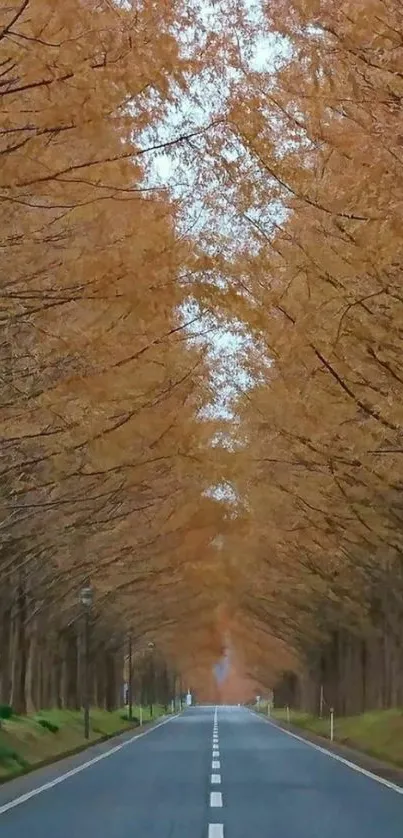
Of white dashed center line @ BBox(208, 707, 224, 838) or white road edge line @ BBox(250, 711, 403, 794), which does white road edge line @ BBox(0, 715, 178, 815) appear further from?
white road edge line @ BBox(250, 711, 403, 794)

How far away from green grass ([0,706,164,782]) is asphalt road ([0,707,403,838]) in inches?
18.0

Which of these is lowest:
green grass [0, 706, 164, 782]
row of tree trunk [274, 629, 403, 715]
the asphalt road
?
the asphalt road

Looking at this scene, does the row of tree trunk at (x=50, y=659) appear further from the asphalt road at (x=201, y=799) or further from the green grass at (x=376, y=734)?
the green grass at (x=376, y=734)

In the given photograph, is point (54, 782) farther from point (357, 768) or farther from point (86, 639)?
point (86, 639)

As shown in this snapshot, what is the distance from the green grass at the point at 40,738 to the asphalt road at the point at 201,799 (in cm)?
46

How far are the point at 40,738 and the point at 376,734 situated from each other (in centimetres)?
754

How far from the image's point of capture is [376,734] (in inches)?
1131

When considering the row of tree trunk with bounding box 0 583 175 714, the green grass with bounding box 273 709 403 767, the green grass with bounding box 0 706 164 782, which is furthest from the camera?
the row of tree trunk with bounding box 0 583 175 714

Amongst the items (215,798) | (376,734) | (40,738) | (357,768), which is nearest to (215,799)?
(215,798)

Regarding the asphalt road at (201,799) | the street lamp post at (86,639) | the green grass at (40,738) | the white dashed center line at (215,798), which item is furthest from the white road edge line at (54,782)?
the white dashed center line at (215,798)

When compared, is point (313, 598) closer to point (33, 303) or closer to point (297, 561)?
point (297, 561)

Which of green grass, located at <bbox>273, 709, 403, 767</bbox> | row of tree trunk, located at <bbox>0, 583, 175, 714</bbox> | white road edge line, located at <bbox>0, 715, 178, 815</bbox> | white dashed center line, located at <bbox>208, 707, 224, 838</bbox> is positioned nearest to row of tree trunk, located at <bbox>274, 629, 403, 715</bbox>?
green grass, located at <bbox>273, 709, 403, 767</bbox>

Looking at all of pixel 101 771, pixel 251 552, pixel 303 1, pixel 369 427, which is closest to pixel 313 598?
pixel 251 552

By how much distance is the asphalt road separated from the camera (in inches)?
464
